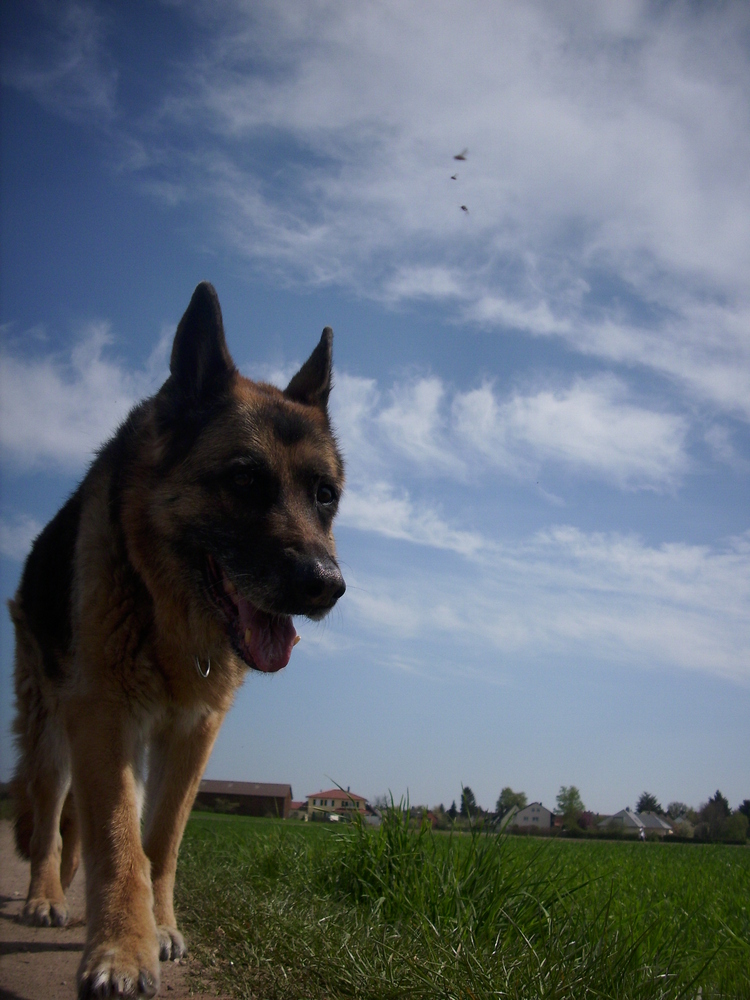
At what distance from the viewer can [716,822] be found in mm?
15117

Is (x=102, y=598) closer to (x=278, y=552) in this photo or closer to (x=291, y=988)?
(x=278, y=552)

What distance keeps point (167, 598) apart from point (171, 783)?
3.84ft

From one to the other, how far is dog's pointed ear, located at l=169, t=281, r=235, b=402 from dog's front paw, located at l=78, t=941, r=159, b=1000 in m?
2.72

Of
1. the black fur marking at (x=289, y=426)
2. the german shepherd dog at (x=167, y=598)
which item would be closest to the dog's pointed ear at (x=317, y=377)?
the german shepherd dog at (x=167, y=598)

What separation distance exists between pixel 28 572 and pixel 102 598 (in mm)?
1923

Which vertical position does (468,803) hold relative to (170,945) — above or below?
above

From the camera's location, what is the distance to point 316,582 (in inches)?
136

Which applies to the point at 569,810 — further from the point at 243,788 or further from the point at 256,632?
the point at 243,788

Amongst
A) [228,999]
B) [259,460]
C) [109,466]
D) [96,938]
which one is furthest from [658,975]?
[109,466]

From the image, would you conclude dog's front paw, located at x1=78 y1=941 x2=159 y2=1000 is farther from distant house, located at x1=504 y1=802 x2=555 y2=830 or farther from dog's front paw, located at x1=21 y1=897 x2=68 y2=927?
distant house, located at x1=504 y1=802 x2=555 y2=830

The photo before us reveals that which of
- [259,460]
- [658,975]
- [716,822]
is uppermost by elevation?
[259,460]

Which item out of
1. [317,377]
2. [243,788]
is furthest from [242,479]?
[243,788]

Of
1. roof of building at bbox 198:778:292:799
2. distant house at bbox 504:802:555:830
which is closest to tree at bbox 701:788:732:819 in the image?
distant house at bbox 504:802:555:830

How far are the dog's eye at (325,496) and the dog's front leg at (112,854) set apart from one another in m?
1.51
